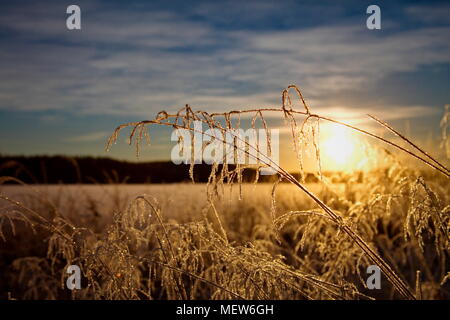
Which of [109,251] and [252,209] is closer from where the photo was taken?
[109,251]

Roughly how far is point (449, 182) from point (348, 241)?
17.0 feet

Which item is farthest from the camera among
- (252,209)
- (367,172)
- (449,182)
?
(252,209)

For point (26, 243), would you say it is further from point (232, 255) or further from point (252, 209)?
point (232, 255)

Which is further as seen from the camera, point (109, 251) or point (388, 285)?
point (388, 285)

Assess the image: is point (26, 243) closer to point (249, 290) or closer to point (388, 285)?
point (388, 285)

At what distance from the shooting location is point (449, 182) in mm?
7672

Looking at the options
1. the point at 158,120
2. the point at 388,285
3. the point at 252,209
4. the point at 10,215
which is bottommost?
the point at 388,285

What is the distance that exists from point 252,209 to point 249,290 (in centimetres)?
664

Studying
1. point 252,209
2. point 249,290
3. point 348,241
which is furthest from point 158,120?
point 252,209
